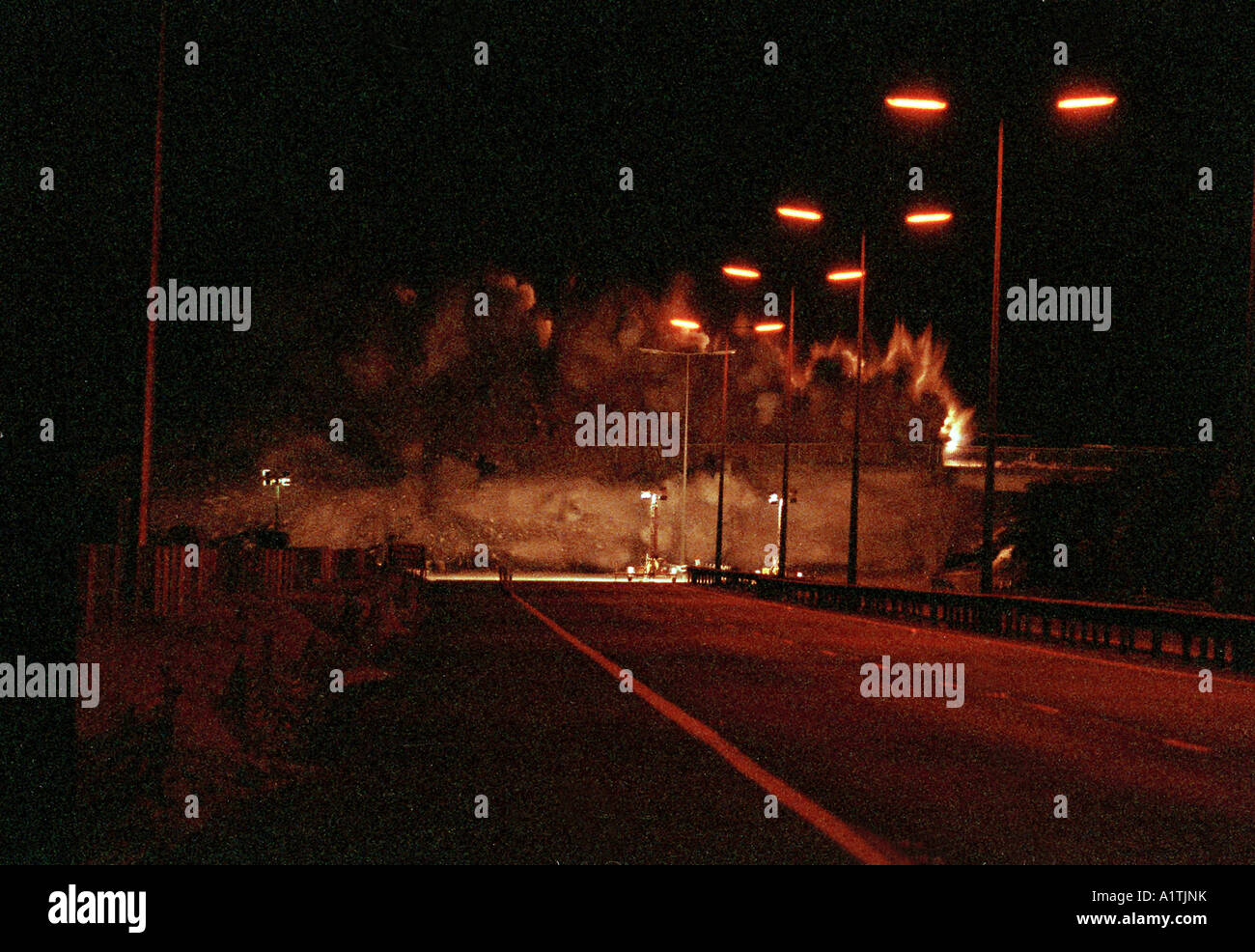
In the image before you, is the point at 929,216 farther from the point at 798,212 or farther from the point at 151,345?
the point at 151,345

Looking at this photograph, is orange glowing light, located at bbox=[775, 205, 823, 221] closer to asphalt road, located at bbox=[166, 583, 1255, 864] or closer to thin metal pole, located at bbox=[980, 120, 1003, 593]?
thin metal pole, located at bbox=[980, 120, 1003, 593]

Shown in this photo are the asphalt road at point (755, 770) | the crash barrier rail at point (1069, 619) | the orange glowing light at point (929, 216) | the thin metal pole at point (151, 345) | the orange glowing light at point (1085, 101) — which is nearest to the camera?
Result: the asphalt road at point (755, 770)

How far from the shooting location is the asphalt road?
9.94 meters

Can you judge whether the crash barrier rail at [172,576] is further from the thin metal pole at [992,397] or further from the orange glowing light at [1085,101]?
the orange glowing light at [1085,101]

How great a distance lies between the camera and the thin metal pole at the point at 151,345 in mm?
27625

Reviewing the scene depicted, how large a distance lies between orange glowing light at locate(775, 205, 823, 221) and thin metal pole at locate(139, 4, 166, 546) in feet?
81.1

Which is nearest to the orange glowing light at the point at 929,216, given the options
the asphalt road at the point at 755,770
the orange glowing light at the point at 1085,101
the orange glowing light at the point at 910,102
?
the orange glowing light at the point at 910,102

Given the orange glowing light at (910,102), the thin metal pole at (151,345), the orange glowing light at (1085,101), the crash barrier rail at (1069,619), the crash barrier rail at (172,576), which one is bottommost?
the crash barrier rail at (1069,619)

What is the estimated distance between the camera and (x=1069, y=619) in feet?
116

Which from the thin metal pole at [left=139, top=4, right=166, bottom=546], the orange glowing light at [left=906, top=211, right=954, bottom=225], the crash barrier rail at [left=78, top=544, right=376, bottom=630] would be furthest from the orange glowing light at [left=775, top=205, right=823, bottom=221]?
the thin metal pole at [left=139, top=4, right=166, bottom=546]

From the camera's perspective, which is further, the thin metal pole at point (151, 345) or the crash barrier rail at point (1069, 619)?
the crash barrier rail at point (1069, 619)

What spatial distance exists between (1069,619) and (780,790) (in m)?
24.8

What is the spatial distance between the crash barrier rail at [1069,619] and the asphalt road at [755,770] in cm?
270

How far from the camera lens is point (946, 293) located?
4200 inches
